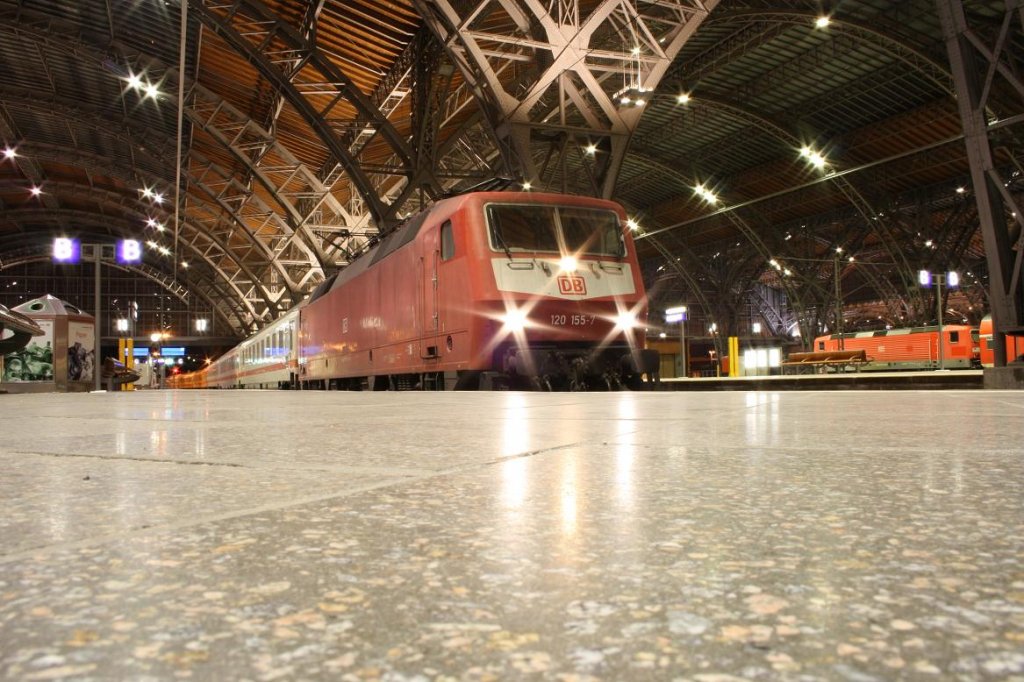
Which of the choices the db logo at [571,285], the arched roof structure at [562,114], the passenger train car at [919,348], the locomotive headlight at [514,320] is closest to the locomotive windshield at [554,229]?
the db logo at [571,285]

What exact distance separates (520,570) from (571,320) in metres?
9.28

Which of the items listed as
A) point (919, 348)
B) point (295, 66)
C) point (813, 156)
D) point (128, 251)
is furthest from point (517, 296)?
point (919, 348)

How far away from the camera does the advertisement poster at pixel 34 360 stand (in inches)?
596

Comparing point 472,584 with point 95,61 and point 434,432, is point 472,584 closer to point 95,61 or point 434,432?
point 434,432

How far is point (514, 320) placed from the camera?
9602 millimetres

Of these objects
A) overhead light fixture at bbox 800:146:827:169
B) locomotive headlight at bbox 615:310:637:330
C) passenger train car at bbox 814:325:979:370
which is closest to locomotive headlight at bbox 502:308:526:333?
locomotive headlight at bbox 615:310:637:330

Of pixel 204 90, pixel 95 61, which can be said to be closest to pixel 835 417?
pixel 204 90

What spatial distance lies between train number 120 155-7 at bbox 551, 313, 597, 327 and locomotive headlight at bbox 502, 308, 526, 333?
0.48 metres

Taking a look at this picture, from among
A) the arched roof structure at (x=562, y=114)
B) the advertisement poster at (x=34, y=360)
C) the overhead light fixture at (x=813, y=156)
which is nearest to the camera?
the arched roof structure at (x=562, y=114)

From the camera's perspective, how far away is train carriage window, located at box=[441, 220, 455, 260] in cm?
1023

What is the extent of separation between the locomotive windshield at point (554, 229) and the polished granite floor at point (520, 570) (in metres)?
8.40

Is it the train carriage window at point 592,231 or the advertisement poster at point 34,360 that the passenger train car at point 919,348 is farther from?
the advertisement poster at point 34,360

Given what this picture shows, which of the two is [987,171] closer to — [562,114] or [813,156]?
[562,114]

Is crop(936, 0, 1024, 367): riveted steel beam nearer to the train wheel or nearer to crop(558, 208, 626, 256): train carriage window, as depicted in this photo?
crop(558, 208, 626, 256): train carriage window
